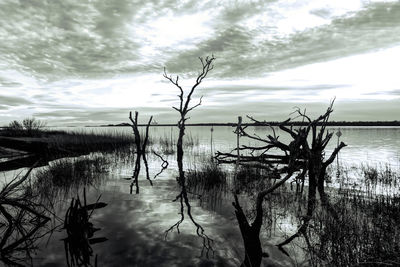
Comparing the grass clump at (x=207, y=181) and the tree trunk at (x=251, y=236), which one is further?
the grass clump at (x=207, y=181)

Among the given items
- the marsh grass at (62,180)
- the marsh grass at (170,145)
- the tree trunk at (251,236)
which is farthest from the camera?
the marsh grass at (170,145)

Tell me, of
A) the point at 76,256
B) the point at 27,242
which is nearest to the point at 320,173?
the point at 76,256

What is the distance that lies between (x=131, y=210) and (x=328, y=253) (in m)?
5.45

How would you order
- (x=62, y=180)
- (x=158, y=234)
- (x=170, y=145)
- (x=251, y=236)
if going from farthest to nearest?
(x=170, y=145)
(x=62, y=180)
(x=158, y=234)
(x=251, y=236)

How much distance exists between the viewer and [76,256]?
507 centimetres

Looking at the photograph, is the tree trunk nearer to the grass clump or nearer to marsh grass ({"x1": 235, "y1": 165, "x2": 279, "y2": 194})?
marsh grass ({"x1": 235, "y1": 165, "x2": 279, "y2": 194})

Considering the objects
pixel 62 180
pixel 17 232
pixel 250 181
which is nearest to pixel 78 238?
pixel 17 232

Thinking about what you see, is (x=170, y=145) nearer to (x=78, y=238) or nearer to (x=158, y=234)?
(x=158, y=234)

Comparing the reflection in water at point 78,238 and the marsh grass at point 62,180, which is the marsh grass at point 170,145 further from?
the reflection in water at point 78,238

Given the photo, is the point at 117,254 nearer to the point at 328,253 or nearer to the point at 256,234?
the point at 256,234

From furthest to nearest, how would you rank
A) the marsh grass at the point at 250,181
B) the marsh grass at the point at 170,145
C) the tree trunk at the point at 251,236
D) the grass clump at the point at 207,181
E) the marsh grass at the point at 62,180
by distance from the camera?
the marsh grass at the point at 170,145
the grass clump at the point at 207,181
the marsh grass at the point at 250,181
the marsh grass at the point at 62,180
the tree trunk at the point at 251,236

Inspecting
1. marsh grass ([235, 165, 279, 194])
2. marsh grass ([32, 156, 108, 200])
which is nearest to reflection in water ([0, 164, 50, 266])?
marsh grass ([32, 156, 108, 200])

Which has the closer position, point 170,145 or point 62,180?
point 62,180

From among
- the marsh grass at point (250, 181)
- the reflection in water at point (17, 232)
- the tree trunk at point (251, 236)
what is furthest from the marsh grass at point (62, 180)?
the tree trunk at point (251, 236)
